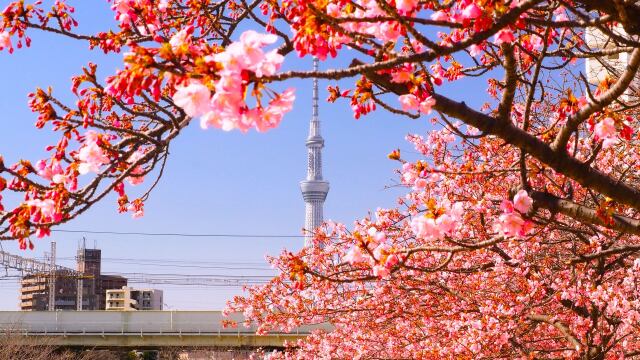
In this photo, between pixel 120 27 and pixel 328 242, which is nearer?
pixel 120 27

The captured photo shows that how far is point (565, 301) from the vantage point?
Answer: 8.12 m

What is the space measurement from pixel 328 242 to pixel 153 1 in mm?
6726

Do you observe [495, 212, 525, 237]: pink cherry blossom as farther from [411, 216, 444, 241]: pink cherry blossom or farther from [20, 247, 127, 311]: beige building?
[20, 247, 127, 311]: beige building

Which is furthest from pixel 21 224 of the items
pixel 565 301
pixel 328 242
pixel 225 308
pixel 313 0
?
pixel 225 308

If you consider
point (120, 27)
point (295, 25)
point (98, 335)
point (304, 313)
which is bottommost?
point (98, 335)

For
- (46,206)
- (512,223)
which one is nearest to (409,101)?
(512,223)

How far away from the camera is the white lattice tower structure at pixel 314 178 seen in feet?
411

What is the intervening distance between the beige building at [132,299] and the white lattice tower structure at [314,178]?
27043 mm

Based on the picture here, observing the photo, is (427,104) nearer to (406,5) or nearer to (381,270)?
(406,5)

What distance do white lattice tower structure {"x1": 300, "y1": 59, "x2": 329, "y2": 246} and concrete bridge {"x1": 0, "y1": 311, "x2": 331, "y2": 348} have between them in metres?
79.3

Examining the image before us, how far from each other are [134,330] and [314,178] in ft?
280

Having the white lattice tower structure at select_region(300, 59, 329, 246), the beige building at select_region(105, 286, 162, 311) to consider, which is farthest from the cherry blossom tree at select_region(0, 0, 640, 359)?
the white lattice tower structure at select_region(300, 59, 329, 246)

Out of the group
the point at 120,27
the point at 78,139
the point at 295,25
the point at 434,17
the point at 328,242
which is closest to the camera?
the point at 295,25

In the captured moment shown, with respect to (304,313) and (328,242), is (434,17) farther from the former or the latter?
(328,242)
